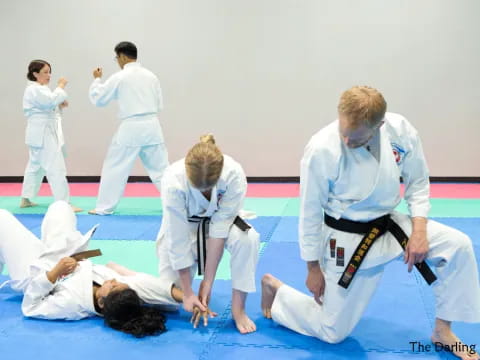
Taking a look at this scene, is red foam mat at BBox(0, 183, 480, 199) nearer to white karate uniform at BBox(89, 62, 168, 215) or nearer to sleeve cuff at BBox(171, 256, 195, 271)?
white karate uniform at BBox(89, 62, 168, 215)

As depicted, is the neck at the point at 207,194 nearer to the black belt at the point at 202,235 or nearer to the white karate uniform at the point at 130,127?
the black belt at the point at 202,235

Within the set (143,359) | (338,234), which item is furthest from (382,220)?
(143,359)

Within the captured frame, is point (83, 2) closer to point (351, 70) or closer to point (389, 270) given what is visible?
point (351, 70)

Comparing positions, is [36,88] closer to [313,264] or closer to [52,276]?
[52,276]

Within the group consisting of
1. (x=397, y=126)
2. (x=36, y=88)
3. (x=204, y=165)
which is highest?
(x=397, y=126)

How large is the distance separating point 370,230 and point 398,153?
41 cm

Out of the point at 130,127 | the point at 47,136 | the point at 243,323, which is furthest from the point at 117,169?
the point at 243,323

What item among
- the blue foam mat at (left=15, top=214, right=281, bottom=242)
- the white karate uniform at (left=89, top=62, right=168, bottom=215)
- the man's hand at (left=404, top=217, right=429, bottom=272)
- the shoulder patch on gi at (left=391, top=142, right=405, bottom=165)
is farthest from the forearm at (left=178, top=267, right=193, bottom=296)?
the white karate uniform at (left=89, top=62, right=168, bottom=215)

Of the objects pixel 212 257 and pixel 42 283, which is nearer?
pixel 212 257

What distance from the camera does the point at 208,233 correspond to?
317 cm

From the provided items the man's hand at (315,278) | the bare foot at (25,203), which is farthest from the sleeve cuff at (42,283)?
the bare foot at (25,203)

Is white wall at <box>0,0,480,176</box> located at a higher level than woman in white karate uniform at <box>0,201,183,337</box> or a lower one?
higher

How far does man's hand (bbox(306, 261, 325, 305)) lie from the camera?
2732mm

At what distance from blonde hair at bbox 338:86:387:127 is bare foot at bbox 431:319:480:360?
120 centimetres
